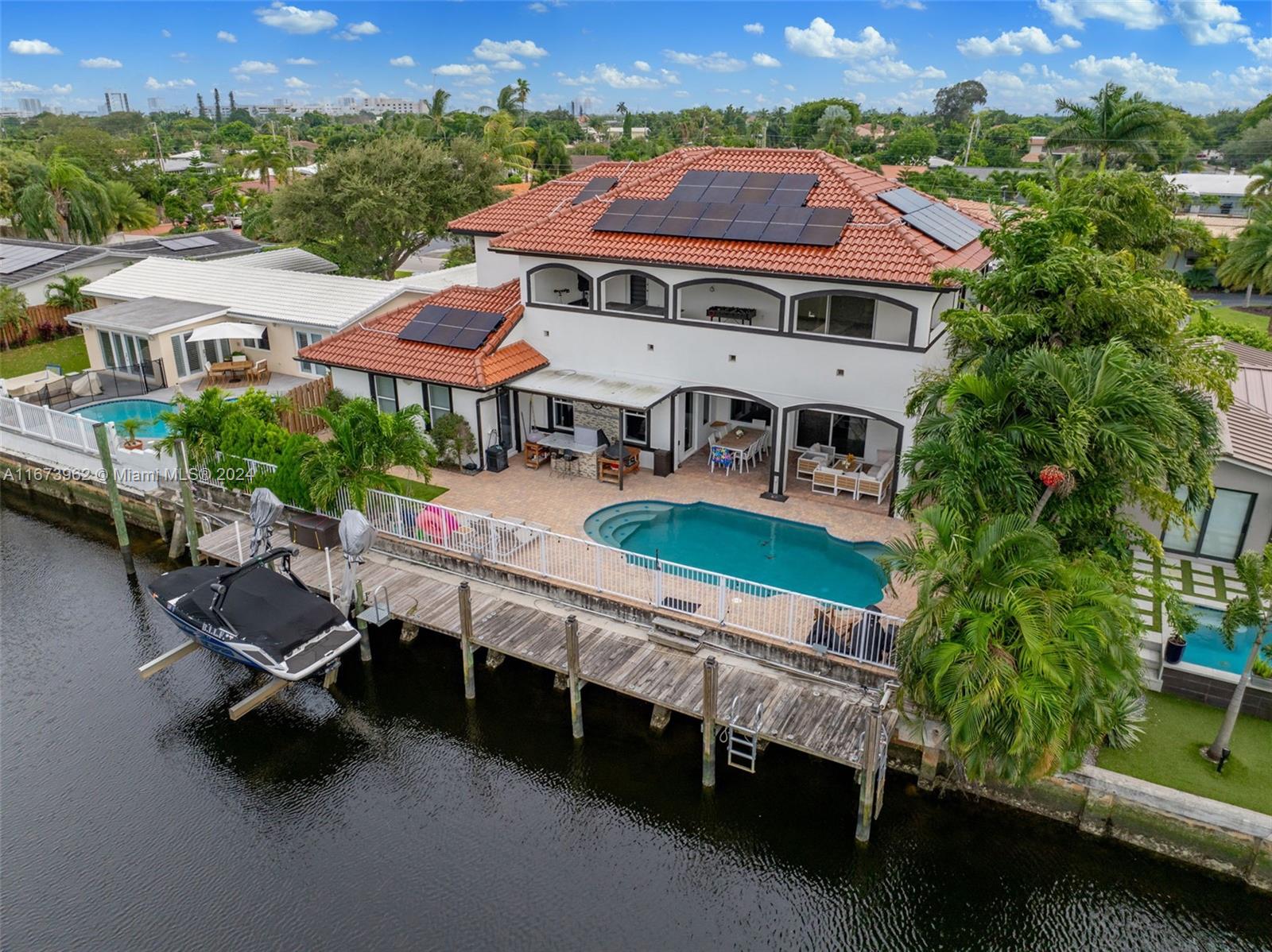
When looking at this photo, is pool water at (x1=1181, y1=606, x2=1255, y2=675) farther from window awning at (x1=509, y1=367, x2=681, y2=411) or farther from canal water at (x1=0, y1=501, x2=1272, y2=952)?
window awning at (x1=509, y1=367, x2=681, y2=411)

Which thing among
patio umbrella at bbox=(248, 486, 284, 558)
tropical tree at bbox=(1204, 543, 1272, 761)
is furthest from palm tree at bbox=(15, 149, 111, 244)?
tropical tree at bbox=(1204, 543, 1272, 761)

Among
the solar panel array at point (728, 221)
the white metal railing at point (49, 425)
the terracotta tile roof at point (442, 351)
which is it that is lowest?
the white metal railing at point (49, 425)

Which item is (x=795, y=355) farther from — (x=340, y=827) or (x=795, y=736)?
(x=340, y=827)

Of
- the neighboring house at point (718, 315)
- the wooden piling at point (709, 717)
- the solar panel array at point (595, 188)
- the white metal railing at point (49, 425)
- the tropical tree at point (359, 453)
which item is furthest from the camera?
the solar panel array at point (595, 188)

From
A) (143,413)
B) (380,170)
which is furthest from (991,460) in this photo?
(380,170)

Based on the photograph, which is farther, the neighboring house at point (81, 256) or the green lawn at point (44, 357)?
the neighboring house at point (81, 256)

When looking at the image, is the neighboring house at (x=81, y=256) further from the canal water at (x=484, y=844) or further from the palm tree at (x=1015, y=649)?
the palm tree at (x=1015, y=649)

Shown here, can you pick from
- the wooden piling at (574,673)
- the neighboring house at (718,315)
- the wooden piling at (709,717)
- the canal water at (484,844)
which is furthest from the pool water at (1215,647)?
the wooden piling at (574,673)
